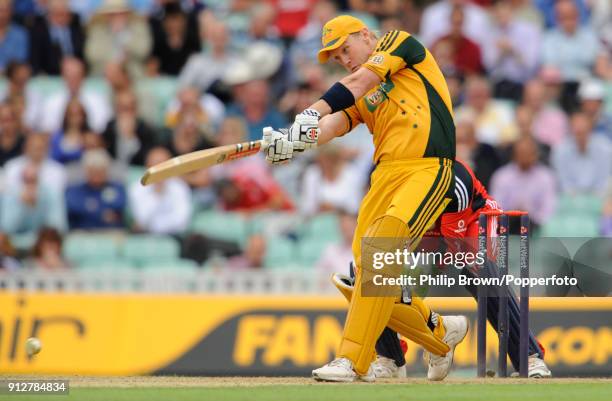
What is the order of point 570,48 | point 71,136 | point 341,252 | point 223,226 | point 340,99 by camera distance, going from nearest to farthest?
point 340,99, point 341,252, point 223,226, point 71,136, point 570,48

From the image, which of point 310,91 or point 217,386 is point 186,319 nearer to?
point 217,386

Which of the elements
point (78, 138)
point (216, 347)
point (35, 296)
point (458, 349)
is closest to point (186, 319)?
point (216, 347)

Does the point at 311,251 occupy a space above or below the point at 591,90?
below

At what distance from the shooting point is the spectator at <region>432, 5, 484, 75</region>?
14.8 m

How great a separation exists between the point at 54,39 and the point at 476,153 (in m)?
5.19

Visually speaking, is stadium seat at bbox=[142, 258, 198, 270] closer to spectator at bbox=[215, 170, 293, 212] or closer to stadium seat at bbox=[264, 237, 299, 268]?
stadium seat at bbox=[264, 237, 299, 268]

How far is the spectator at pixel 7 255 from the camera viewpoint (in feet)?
42.9

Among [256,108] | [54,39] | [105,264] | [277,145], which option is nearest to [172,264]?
[105,264]

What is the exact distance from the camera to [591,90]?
565 inches

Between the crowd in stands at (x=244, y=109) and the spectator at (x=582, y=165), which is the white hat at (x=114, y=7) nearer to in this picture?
the crowd in stands at (x=244, y=109)

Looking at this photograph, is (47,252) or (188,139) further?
(188,139)

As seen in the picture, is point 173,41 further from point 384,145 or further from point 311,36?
point 384,145

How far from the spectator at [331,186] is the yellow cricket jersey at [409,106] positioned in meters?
5.14

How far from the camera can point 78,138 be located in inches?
566
